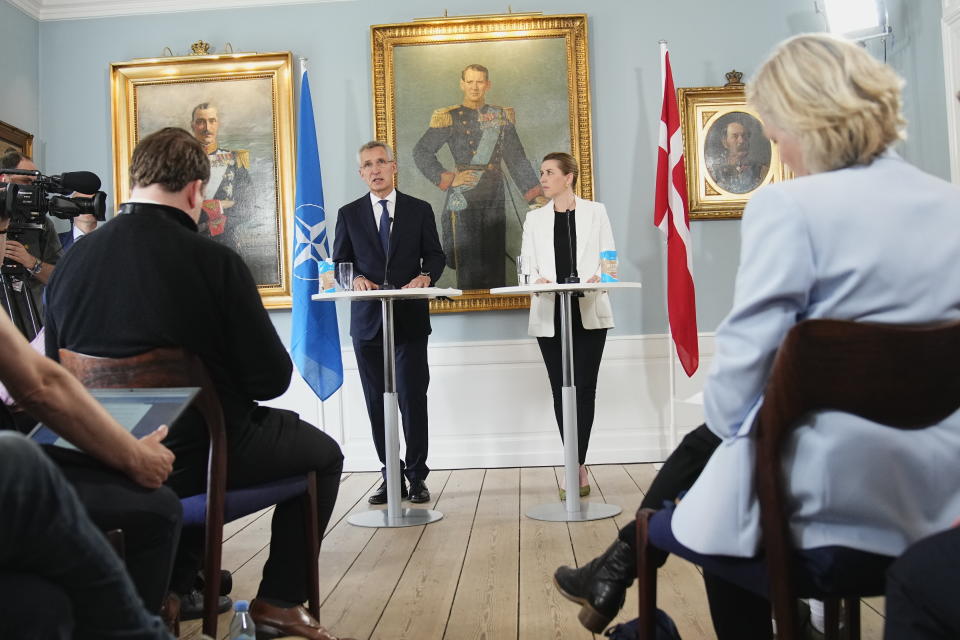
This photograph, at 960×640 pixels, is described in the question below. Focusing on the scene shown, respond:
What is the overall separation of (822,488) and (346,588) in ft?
6.25

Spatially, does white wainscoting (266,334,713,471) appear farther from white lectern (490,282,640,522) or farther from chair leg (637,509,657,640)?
chair leg (637,509,657,640)

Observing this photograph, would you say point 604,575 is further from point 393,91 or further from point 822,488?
point 393,91

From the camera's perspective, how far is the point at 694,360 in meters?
4.76

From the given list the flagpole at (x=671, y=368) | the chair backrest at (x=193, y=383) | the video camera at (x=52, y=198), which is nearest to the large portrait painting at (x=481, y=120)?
the flagpole at (x=671, y=368)

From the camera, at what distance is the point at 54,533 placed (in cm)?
109

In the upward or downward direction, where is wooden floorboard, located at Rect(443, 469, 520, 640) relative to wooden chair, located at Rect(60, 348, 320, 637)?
downward

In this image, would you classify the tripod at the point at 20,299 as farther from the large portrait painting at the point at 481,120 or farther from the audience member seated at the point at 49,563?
the audience member seated at the point at 49,563

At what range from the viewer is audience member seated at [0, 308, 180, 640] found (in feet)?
3.50

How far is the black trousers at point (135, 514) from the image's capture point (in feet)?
4.75

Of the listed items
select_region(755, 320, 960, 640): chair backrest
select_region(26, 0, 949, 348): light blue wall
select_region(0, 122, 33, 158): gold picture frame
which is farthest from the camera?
select_region(26, 0, 949, 348): light blue wall

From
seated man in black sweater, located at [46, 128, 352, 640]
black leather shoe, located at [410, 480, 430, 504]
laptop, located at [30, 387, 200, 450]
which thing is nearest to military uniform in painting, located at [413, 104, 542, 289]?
black leather shoe, located at [410, 480, 430, 504]

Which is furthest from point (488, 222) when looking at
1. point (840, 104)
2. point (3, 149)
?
point (840, 104)

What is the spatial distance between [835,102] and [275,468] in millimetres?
1471

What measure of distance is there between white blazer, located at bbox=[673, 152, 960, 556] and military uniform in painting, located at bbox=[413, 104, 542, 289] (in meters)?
3.87
